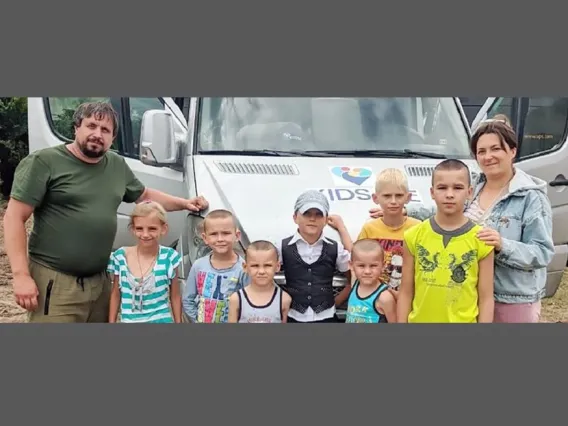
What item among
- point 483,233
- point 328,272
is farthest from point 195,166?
point 483,233

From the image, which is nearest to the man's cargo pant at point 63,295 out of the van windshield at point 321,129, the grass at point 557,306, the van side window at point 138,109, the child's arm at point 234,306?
the child's arm at point 234,306

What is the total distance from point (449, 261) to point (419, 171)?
3.40 ft

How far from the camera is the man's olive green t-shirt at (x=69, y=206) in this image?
12.9 feet

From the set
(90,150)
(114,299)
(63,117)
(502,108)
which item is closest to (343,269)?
(114,299)

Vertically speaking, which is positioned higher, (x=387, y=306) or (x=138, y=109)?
(x=138, y=109)

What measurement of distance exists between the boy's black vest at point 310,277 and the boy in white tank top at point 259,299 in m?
0.07

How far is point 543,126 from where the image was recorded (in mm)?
5375

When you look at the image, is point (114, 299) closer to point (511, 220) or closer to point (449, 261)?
point (449, 261)

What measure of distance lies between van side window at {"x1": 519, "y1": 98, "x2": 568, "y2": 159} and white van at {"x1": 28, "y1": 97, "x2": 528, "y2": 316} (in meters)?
0.57

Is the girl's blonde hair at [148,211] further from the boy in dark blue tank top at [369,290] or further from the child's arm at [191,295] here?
the boy in dark blue tank top at [369,290]

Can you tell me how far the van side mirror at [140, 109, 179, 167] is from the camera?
187 inches

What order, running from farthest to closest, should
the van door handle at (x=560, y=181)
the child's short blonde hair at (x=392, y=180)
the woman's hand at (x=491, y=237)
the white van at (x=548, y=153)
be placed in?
the van door handle at (x=560, y=181) → the white van at (x=548, y=153) → the child's short blonde hair at (x=392, y=180) → the woman's hand at (x=491, y=237)

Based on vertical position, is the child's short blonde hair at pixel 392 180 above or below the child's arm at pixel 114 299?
above

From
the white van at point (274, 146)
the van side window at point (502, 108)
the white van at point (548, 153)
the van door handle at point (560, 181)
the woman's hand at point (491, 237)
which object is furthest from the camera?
the van door handle at point (560, 181)
